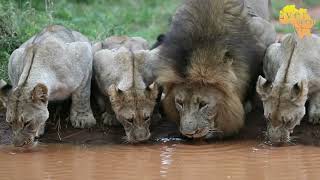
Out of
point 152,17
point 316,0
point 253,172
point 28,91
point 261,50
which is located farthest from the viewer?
point 316,0

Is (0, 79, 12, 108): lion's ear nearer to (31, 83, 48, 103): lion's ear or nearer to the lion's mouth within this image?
(31, 83, 48, 103): lion's ear

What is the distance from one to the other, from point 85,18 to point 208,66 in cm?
743

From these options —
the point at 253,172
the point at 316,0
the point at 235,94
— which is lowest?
the point at 253,172

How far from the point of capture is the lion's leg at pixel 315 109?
9.99 meters

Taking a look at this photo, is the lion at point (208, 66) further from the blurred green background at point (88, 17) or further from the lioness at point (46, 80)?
the blurred green background at point (88, 17)

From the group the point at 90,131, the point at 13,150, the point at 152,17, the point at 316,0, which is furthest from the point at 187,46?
the point at 316,0

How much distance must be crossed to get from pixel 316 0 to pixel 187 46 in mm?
12063

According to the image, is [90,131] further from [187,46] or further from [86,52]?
[187,46]

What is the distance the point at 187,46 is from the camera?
31.6 feet

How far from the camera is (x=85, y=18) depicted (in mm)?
16484

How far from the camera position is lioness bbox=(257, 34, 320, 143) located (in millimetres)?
9336

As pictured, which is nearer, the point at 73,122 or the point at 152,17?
the point at 73,122

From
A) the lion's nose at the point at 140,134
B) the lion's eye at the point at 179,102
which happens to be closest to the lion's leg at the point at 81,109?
the lion's nose at the point at 140,134

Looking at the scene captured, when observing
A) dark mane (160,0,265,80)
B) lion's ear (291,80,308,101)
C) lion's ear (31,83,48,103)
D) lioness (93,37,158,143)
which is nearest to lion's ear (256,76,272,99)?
lion's ear (291,80,308,101)
